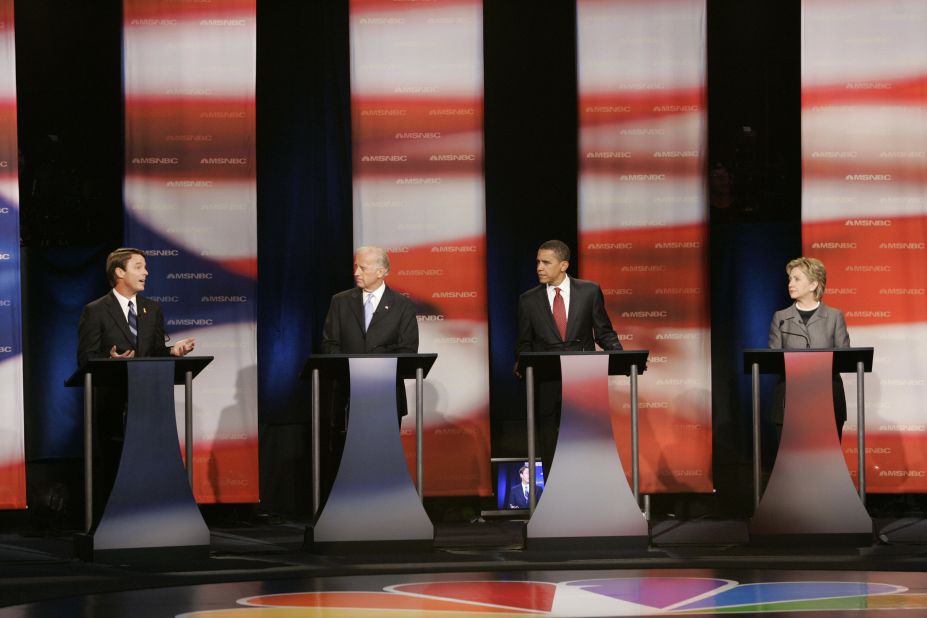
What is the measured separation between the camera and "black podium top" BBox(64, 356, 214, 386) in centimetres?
625

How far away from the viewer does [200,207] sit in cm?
785

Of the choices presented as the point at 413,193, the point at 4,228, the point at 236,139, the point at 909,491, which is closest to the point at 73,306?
the point at 4,228

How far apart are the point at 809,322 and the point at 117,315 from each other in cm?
356

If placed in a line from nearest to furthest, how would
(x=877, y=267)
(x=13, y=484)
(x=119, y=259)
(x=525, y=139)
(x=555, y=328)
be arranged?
1. (x=119, y=259)
2. (x=555, y=328)
3. (x=13, y=484)
4. (x=877, y=267)
5. (x=525, y=139)

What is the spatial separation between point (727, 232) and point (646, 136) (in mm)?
878

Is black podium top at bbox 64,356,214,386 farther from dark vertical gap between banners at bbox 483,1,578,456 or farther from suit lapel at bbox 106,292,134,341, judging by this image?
dark vertical gap between banners at bbox 483,1,578,456

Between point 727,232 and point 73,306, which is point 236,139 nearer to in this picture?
point 73,306

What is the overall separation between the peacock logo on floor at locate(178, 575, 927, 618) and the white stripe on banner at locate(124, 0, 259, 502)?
2.69 meters

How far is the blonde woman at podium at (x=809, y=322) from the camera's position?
6.66 m

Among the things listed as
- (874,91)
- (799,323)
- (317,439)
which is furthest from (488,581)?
(874,91)

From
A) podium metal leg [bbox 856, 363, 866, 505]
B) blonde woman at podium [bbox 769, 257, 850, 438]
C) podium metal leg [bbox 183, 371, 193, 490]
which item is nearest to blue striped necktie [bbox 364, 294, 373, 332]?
podium metal leg [bbox 183, 371, 193, 490]

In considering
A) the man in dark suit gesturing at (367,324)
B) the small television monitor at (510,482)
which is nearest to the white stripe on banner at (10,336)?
the man in dark suit gesturing at (367,324)

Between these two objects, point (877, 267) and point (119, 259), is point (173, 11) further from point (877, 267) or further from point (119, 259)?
point (877, 267)

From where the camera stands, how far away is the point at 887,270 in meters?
7.68
